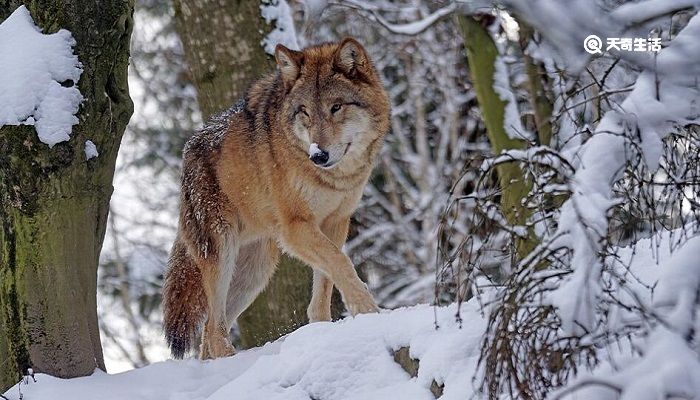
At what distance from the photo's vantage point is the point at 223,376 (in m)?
6.09

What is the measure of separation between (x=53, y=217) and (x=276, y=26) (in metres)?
3.40

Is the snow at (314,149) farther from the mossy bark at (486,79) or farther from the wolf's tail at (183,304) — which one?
the mossy bark at (486,79)

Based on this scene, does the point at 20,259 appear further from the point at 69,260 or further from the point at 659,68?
the point at 659,68

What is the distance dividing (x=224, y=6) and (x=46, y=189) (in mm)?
3414

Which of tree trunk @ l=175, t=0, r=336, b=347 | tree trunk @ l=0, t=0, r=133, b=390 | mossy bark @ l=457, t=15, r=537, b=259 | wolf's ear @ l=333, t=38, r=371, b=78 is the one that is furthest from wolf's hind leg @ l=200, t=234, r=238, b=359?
mossy bark @ l=457, t=15, r=537, b=259

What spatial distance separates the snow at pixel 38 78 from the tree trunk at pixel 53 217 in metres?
0.05

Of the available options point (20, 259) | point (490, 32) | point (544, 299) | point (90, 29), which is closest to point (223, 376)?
point (20, 259)

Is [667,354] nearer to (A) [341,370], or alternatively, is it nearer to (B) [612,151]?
(B) [612,151]

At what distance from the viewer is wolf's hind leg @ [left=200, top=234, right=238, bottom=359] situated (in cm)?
740

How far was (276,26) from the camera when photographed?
8.92 m

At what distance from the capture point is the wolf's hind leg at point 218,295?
740 cm

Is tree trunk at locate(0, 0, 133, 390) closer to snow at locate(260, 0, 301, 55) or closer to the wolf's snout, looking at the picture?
the wolf's snout

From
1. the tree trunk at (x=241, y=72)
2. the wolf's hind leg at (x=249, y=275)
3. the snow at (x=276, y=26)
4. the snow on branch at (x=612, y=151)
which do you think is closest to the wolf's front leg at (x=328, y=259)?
the wolf's hind leg at (x=249, y=275)

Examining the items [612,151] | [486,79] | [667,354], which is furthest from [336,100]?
[667,354]
